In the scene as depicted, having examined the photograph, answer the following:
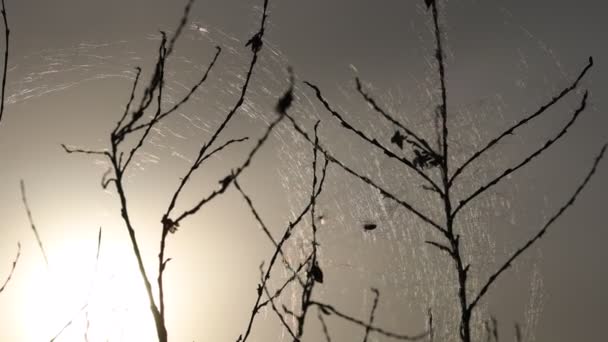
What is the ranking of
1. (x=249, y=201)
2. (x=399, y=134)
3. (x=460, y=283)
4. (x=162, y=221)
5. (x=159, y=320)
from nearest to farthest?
(x=159, y=320) < (x=162, y=221) < (x=460, y=283) < (x=249, y=201) < (x=399, y=134)

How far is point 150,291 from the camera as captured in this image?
114cm

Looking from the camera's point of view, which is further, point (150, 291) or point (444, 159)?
point (444, 159)

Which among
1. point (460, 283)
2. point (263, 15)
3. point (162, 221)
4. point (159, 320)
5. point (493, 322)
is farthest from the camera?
point (493, 322)

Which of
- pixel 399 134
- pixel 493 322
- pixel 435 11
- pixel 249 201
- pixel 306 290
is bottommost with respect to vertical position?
pixel 306 290

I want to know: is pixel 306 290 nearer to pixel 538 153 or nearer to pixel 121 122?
pixel 121 122

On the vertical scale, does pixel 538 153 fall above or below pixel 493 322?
above

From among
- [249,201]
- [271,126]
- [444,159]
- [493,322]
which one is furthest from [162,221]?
[493,322]

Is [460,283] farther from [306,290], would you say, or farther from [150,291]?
[150,291]

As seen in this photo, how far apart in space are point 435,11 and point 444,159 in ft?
1.45

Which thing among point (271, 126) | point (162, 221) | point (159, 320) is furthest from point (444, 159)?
point (159, 320)

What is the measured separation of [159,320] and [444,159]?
95 centimetres

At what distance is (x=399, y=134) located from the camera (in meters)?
1.95

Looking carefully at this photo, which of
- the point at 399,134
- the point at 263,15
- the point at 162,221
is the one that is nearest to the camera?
the point at 162,221

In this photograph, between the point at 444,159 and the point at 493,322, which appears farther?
the point at 493,322
